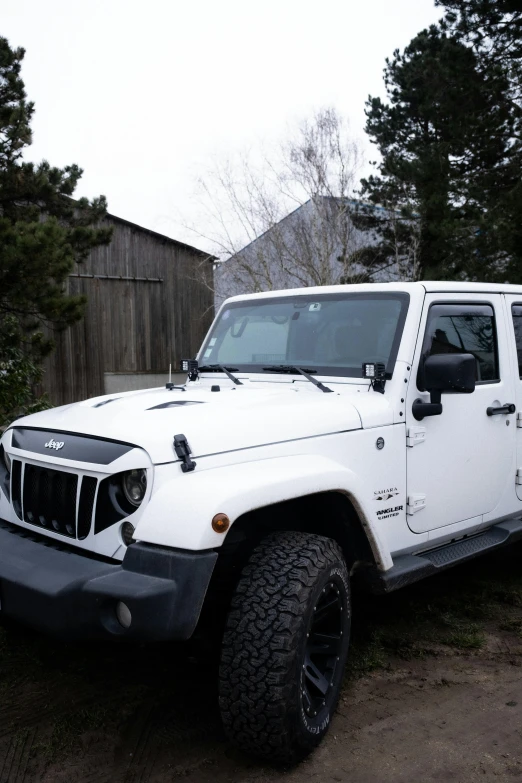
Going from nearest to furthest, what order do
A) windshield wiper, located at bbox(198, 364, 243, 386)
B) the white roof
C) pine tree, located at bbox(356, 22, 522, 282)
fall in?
the white roof → windshield wiper, located at bbox(198, 364, 243, 386) → pine tree, located at bbox(356, 22, 522, 282)

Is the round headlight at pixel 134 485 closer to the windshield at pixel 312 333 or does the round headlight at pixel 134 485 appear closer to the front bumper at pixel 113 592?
the front bumper at pixel 113 592

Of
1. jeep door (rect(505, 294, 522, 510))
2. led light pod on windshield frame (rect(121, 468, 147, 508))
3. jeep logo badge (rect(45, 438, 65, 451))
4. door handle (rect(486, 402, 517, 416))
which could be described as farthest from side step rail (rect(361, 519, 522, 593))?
jeep logo badge (rect(45, 438, 65, 451))

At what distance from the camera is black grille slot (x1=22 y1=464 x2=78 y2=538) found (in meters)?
2.90

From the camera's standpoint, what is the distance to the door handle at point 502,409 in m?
4.04

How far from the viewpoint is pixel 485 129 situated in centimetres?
1405

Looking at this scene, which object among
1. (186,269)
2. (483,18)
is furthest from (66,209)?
(483,18)

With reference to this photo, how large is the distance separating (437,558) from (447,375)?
1.03 meters

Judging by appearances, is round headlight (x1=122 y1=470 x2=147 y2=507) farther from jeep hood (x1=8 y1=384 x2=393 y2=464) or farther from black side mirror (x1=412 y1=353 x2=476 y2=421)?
black side mirror (x1=412 y1=353 x2=476 y2=421)

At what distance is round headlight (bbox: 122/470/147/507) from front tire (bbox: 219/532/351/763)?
52 cm

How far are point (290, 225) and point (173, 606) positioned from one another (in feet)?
59.4

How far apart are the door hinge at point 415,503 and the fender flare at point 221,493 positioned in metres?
0.61

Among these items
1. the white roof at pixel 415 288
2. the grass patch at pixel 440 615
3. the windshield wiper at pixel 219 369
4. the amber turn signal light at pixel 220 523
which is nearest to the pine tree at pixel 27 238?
the windshield wiper at pixel 219 369

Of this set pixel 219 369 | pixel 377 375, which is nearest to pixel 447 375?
pixel 377 375

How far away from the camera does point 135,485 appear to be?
273cm
